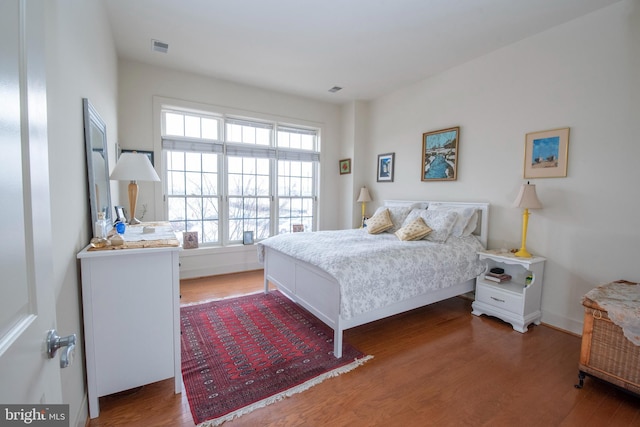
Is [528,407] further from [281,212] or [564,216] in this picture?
[281,212]

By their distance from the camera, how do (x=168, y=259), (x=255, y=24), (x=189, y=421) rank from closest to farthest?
(x=189, y=421), (x=168, y=259), (x=255, y=24)

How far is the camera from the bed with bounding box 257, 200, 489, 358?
2.31 meters

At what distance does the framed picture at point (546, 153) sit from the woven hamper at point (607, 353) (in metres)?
1.41

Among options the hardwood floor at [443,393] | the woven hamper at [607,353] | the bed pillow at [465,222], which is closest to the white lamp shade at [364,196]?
the bed pillow at [465,222]

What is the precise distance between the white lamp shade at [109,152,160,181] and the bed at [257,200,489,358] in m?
1.44

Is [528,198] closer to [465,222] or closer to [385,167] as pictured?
[465,222]

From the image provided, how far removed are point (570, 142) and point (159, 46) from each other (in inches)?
175

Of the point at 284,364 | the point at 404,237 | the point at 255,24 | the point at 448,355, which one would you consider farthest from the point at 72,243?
the point at 404,237

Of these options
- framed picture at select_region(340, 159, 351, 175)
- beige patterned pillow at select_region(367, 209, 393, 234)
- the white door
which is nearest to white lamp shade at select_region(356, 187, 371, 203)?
framed picture at select_region(340, 159, 351, 175)

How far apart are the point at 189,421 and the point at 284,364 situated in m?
0.72

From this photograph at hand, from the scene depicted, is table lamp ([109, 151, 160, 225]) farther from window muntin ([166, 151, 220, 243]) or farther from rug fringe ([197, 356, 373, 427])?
window muntin ([166, 151, 220, 243])

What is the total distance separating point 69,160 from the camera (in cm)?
150

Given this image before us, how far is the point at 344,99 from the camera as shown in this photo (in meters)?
4.99

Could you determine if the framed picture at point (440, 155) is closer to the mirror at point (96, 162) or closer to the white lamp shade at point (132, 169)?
the white lamp shade at point (132, 169)
